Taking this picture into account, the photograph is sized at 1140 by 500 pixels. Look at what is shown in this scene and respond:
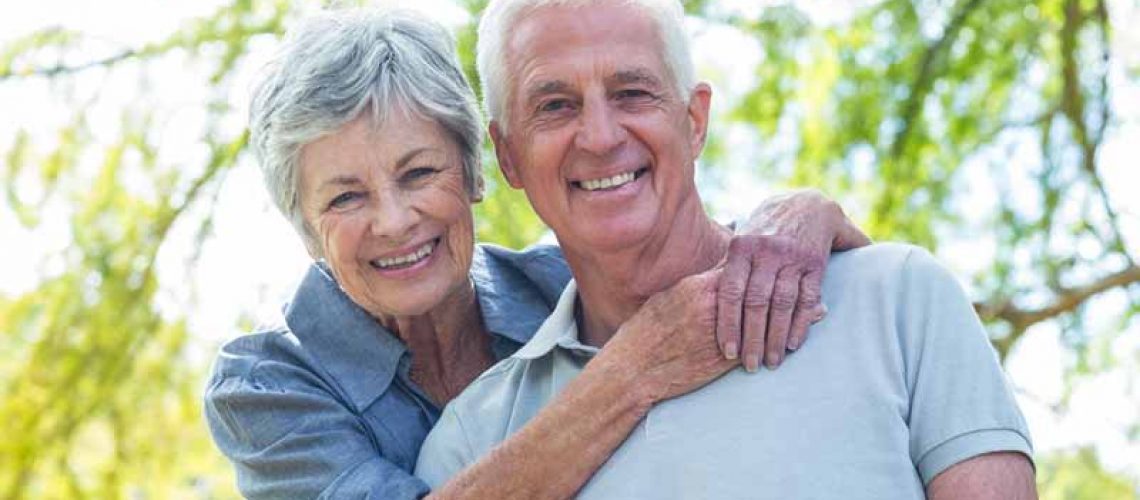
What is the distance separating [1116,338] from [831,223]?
2725 mm

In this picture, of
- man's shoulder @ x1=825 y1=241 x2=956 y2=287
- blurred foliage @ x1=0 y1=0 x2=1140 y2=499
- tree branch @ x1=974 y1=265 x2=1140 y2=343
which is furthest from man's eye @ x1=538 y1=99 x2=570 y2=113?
tree branch @ x1=974 y1=265 x2=1140 y2=343

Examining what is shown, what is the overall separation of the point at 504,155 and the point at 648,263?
0.28 metres

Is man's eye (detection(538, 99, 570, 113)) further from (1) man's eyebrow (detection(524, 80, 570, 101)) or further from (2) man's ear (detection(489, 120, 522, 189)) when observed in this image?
(2) man's ear (detection(489, 120, 522, 189))

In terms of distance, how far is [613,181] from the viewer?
2.87 metres

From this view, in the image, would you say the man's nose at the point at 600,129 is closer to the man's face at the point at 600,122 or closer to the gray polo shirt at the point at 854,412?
the man's face at the point at 600,122

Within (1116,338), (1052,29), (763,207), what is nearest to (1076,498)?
(1116,338)

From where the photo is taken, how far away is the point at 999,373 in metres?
2.68

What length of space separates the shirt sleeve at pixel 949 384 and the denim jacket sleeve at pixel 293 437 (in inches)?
30.2

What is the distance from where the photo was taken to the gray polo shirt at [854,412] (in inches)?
104

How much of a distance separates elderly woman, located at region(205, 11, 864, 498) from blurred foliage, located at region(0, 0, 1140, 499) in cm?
117

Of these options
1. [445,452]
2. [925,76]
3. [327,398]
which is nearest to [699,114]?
[445,452]

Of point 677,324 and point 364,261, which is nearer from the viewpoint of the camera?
point 677,324

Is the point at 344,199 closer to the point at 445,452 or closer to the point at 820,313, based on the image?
the point at 445,452

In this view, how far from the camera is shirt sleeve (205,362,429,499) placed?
9.88ft
